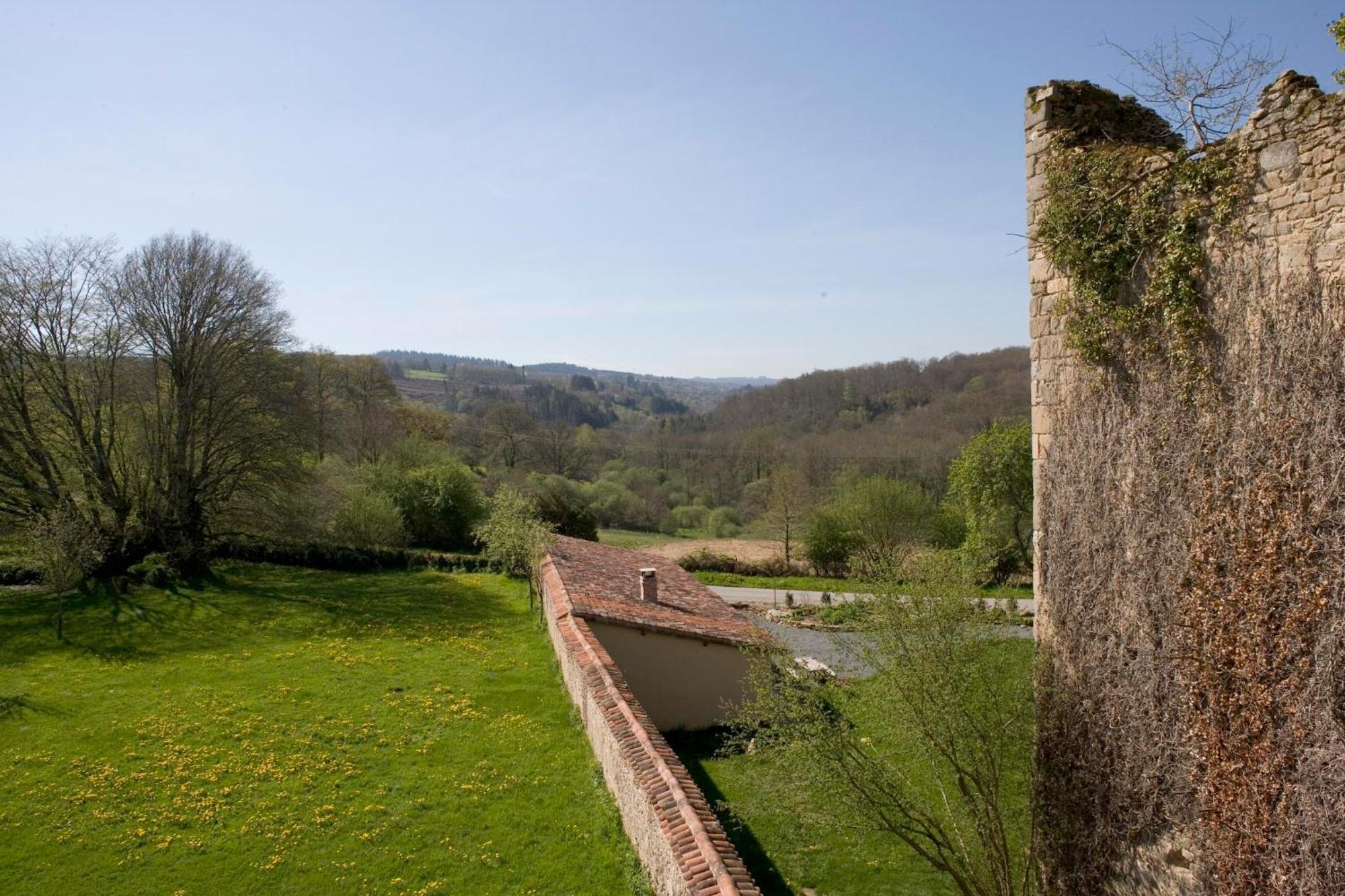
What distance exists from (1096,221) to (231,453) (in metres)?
27.2

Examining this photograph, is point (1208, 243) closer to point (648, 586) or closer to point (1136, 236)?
point (1136, 236)

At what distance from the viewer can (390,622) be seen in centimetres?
2161

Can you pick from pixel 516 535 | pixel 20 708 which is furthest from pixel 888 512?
pixel 20 708

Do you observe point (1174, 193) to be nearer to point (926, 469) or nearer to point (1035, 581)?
point (1035, 581)

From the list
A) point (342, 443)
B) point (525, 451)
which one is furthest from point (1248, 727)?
point (525, 451)

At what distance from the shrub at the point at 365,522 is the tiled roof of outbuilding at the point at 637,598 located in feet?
33.0

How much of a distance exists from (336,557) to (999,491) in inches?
994

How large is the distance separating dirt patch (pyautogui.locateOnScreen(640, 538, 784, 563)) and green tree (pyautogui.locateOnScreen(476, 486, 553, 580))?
349 inches

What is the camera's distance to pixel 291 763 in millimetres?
12141

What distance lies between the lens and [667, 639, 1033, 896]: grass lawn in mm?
8938

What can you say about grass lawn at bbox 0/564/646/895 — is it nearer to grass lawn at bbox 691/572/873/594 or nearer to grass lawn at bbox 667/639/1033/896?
grass lawn at bbox 667/639/1033/896

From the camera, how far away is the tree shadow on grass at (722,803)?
9945 millimetres

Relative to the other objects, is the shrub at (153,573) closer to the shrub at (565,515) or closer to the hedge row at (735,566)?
the shrub at (565,515)

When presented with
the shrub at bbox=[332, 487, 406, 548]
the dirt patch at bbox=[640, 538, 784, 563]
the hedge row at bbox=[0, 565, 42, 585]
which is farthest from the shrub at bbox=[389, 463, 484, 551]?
the hedge row at bbox=[0, 565, 42, 585]
